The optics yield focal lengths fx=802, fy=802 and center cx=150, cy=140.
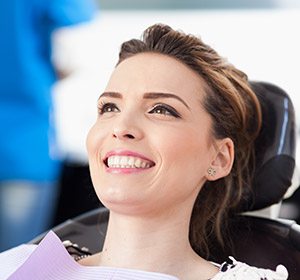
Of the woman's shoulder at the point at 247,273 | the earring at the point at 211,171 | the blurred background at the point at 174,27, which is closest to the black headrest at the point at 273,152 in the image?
the earring at the point at 211,171

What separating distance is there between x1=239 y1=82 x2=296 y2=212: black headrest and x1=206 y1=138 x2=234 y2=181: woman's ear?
0.33ft

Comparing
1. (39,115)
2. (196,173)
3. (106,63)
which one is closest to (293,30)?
(106,63)

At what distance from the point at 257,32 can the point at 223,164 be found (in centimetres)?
155

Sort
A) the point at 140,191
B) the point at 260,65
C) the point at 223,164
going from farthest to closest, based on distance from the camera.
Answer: the point at 260,65 < the point at 223,164 < the point at 140,191

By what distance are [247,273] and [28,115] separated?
1.21 m

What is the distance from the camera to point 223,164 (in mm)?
1589

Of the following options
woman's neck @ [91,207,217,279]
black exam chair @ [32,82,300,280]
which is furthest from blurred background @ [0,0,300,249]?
woman's neck @ [91,207,217,279]

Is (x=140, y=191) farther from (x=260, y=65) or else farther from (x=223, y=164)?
(x=260, y=65)

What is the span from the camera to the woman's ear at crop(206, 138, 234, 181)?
5.13ft

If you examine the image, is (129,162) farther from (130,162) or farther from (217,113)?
(217,113)

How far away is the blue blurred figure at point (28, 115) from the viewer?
232 centimetres

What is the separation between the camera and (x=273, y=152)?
1648 millimetres

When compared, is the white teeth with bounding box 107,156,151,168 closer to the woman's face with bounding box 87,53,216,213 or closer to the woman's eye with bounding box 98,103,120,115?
the woman's face with bounding box 87,53,216,213

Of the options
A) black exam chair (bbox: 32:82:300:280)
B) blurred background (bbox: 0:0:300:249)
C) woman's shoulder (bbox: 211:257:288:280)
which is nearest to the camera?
woman's shoulder (bbox: 211:257:288:280)
